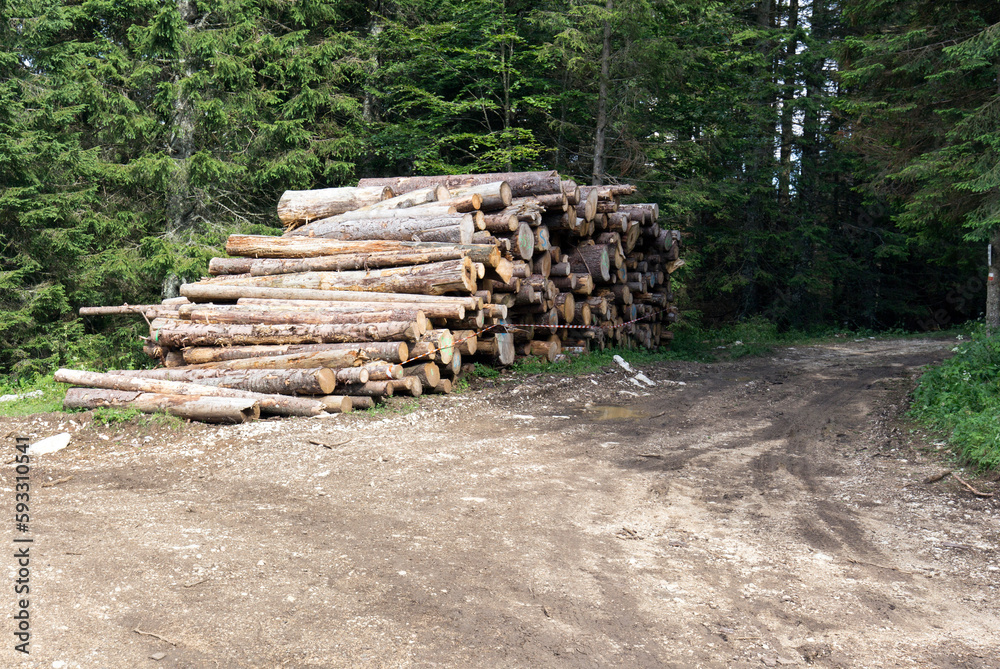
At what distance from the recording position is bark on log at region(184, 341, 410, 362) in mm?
9180

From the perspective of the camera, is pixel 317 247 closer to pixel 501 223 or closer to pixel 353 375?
pixel 501 223

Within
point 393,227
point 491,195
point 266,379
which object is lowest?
point 266,379

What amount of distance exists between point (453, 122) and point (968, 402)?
16.0 m

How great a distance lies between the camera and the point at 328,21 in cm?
2064

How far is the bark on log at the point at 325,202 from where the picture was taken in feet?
46.1

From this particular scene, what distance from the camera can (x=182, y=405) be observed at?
8336 millimetres

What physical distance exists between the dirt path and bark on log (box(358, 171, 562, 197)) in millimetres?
5693

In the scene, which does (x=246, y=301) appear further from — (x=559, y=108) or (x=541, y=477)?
(x=559, y=108)

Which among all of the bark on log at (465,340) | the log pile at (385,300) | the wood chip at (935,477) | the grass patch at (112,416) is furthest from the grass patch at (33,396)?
the wood chip at (935,477)

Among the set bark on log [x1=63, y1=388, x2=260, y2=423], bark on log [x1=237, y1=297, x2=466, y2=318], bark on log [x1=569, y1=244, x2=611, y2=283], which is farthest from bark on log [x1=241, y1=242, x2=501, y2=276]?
bark on log [x1=63, y1=388, x2=260, y2=423]

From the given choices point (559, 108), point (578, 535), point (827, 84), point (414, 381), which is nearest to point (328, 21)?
point (559, 108)

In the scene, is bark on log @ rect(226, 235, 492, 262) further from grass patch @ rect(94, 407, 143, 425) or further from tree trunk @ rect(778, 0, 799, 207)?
tree trunk @ rect(778, 0, 799, 207)

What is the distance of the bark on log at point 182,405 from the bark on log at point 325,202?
6.24 metres

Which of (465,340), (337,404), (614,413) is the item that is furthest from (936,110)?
(337,404)
